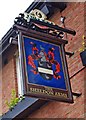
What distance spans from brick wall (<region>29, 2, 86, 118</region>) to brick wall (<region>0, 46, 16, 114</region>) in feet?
6.05

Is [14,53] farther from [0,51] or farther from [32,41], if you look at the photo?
[32,41]

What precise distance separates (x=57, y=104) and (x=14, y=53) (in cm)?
317

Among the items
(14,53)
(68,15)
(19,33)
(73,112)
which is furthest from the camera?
(14,53)

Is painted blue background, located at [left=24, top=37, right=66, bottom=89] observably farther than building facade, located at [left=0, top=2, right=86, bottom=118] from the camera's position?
No

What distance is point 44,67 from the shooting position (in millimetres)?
6555

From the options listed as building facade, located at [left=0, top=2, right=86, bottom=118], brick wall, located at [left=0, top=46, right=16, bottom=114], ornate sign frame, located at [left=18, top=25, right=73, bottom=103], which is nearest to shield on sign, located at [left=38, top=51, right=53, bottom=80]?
ornate sign frame, located at [left=18, top=25, right=73, bottom=103]

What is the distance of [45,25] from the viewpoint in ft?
23.4

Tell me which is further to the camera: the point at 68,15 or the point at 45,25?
the point at 68,15

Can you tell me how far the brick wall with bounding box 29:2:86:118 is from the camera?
7.09m

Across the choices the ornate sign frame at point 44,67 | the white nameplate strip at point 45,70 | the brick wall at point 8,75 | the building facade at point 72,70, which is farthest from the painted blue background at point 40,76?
the brick wall at point 8,75

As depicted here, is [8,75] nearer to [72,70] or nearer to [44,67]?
[72,70]

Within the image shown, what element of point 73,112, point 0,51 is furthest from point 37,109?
point 0,51

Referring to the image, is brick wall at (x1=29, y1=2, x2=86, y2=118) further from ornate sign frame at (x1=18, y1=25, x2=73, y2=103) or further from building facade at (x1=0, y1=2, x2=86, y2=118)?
ornate sign frame at (x1=18, y1=25, x2=73, y2=103)

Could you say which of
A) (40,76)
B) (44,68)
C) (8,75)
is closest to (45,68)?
(44,68)
